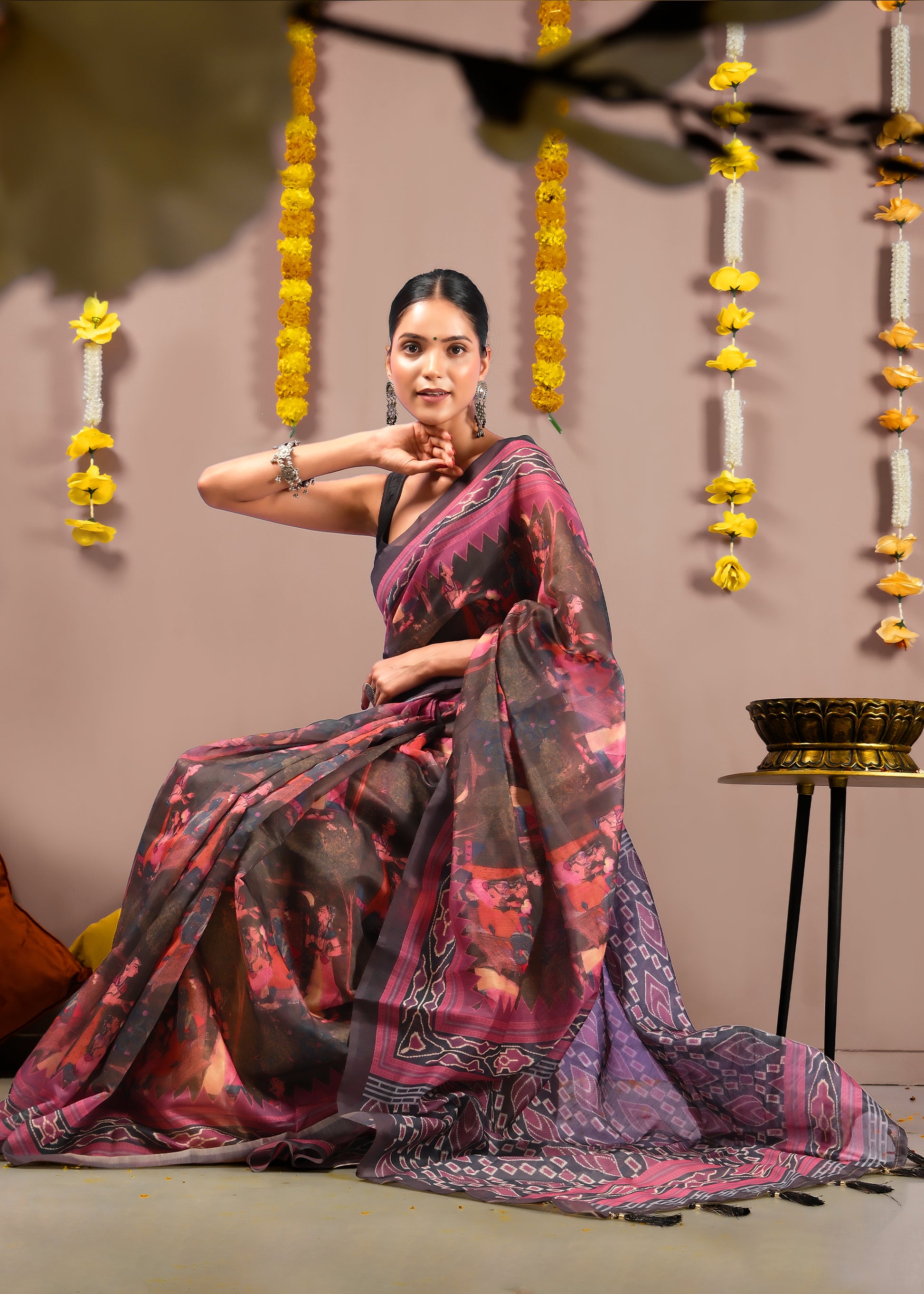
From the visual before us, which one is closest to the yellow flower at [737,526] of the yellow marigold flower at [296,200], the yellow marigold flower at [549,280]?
the yellow marigold flower at [549,280]

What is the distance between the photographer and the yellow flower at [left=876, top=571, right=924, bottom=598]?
2738 mm

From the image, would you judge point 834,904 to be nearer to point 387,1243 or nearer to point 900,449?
point 387,1243

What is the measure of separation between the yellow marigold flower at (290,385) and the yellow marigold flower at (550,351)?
0.56 meters

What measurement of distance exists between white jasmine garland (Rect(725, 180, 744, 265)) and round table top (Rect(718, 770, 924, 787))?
1316 millimetres

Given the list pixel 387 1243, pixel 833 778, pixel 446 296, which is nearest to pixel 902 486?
pixel 833 778

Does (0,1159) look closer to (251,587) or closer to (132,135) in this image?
(251,587)

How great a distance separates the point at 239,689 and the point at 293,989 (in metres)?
1.25

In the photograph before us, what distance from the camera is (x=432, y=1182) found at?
4.83 ft

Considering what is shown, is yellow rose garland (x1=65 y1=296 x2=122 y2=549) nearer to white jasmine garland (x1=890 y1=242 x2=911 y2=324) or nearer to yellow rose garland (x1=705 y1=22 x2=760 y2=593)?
yellow rose garland (x1=705 y1=22 x2=760 y2=593)

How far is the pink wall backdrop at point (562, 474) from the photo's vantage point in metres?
2.79

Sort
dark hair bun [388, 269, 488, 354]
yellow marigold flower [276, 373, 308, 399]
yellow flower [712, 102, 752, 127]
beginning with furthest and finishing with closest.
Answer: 1. yellow marigold flower [276, 373, 308, 399]
2. dark hair bun [388, 269, 488, 354]
3. yellow flower [712, 102, 752, 127]

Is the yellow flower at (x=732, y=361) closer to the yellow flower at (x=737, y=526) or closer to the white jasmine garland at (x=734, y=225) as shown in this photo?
the white jasmine garland at (x=734, y=225)

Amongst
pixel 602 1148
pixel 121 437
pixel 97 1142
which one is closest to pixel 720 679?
pixel 602 1148

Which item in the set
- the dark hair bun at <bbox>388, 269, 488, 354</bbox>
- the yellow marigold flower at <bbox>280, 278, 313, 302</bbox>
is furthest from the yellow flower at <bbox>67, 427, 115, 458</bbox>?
the dark hair bun at <bbox>388, 269, 488, 354</bbox>
